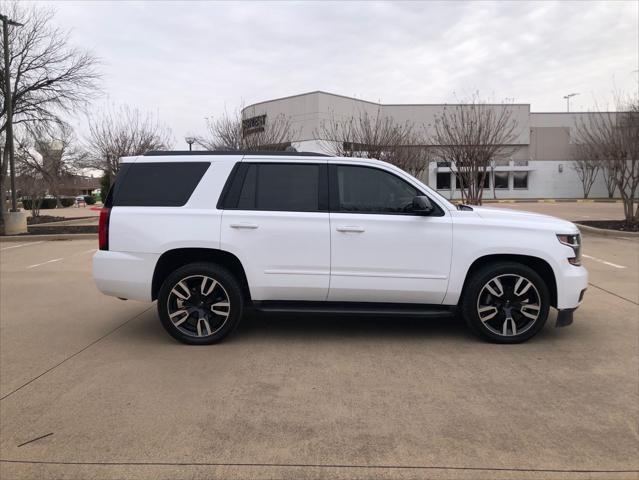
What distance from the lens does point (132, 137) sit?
24.0 metres

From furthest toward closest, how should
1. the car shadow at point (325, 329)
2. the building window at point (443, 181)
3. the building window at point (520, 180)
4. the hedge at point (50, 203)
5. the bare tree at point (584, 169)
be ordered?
the building window at point (520, 180) < the building window at point (443, 181) < the bare tree at point (584, 169) < the hedge at point (50, 203) < the car shadow at point (325, 329)

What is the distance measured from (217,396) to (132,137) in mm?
22541

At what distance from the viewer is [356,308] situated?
5.10 metres

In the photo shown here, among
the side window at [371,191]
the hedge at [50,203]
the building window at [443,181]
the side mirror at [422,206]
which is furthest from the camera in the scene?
the building window at [443,181]

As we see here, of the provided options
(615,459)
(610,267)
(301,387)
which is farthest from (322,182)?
(610,267)

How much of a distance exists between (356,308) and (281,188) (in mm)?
1448

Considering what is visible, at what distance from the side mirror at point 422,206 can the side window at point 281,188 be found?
2.98 ft

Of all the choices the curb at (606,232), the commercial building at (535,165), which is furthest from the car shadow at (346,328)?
the commercial building at (535,165)

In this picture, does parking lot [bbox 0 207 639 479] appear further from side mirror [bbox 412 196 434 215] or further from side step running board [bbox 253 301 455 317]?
side mirror [bbox 412 196 434 215]

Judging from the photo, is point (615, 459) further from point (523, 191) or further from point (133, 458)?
point (523, 191)

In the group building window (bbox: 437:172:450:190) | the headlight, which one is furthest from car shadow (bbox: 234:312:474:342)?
building window (bbox: 437:172:450:190)

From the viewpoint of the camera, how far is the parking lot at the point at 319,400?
300 cm

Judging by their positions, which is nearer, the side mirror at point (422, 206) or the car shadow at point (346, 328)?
the side mirror at point (422, 206)

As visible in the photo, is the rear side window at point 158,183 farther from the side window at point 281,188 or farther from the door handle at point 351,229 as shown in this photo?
the door handle at point 351,229
